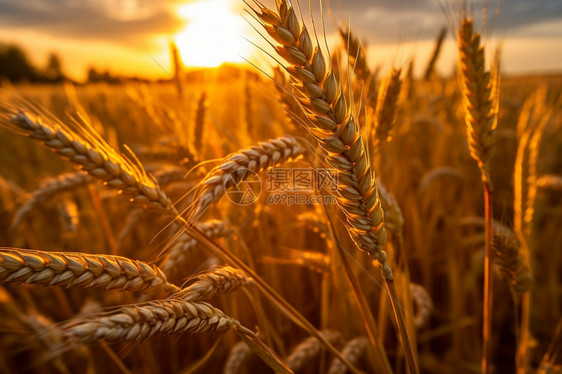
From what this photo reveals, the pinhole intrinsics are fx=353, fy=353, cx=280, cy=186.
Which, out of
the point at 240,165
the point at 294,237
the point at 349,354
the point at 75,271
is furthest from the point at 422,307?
the point at 75,271

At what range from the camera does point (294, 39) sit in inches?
23.5

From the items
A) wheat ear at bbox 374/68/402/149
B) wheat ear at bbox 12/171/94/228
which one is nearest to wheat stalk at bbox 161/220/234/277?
wheat ear at bbox 374/68/402/149

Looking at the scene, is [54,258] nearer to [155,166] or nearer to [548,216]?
[155,166]

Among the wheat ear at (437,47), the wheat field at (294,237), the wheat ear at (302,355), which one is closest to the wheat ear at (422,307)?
the wheat field at (294,237)

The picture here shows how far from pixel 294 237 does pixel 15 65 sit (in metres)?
58.6

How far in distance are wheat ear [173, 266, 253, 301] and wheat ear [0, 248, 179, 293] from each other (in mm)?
59

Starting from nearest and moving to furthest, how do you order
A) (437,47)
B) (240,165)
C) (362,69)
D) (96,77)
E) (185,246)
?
(240,165), (185,246), (362,69), (437,47), (96,77)

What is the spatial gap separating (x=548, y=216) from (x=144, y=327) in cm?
331

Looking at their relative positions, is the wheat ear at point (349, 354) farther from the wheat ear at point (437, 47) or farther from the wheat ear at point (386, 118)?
the wheat ear at point (437, 47)

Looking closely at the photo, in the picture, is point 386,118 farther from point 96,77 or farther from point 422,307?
point 96,77

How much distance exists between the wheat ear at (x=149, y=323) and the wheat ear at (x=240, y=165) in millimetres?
169

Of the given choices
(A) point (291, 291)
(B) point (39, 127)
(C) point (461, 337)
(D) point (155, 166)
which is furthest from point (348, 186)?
(C) point (461, 337)

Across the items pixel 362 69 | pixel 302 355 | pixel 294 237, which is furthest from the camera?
pixel 294 237

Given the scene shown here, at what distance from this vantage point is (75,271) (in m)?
0.60
